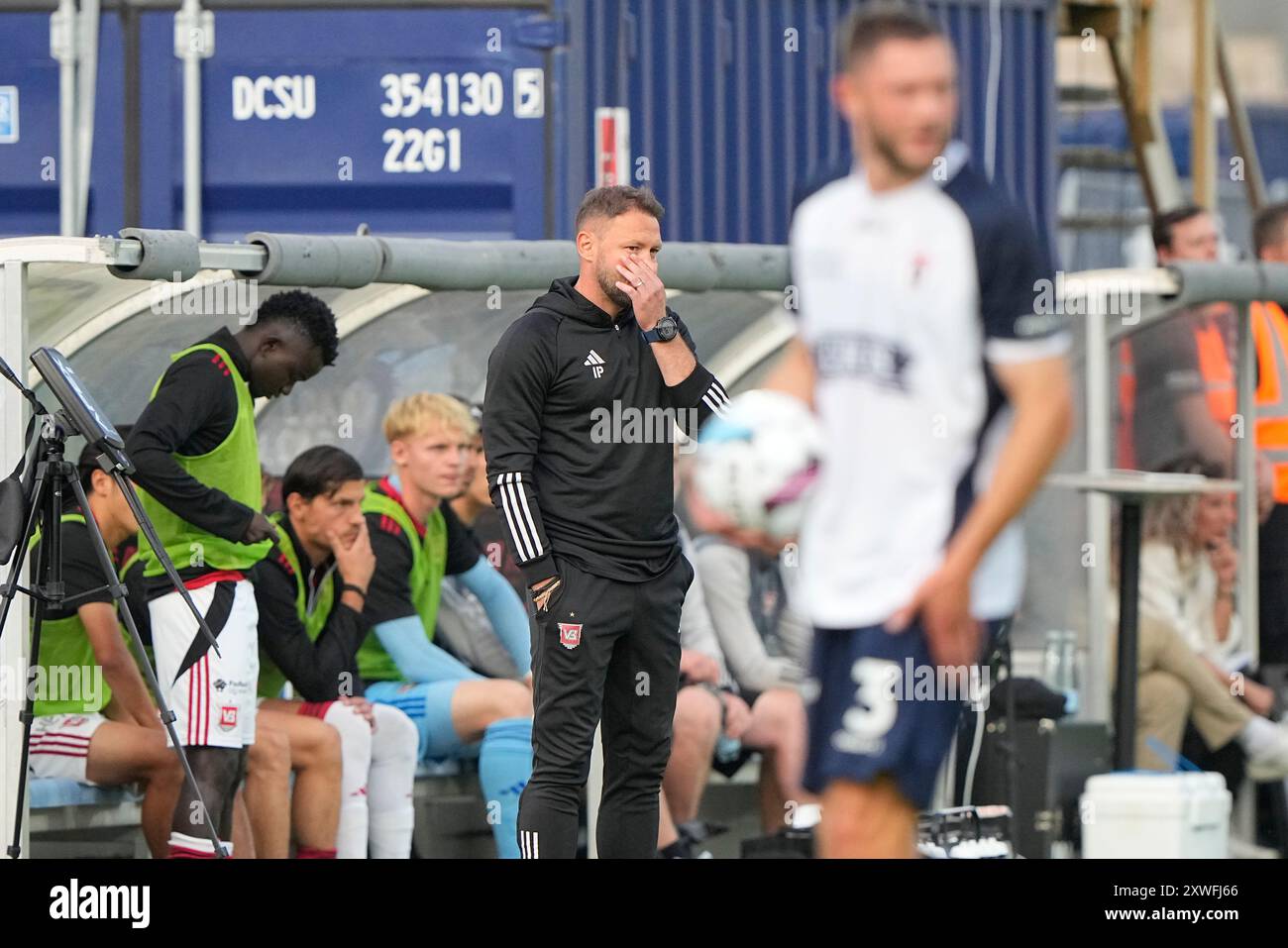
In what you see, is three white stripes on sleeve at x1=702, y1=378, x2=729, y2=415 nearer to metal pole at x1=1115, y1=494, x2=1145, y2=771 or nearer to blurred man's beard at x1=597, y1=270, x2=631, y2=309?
blurred man's beard at x1=597, y1=270, x2=631, y2=309

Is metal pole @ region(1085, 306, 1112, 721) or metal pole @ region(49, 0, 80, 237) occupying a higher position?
metal pole @ region(49, 0, 80, 237)

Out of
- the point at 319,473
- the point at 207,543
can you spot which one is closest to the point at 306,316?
the point at 319,473

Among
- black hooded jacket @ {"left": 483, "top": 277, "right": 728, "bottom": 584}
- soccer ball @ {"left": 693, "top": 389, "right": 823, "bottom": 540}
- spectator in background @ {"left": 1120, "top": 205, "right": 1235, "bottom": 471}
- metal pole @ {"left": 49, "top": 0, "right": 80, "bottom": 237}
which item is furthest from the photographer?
metal pole @ {"left": 49, "top": 0, "right": 80, "bottom": 237}

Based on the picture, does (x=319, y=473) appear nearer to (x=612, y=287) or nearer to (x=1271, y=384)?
(x=612, y=287)

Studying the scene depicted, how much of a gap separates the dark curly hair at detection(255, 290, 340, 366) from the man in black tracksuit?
3.20 feet

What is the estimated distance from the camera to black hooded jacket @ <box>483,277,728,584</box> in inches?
174

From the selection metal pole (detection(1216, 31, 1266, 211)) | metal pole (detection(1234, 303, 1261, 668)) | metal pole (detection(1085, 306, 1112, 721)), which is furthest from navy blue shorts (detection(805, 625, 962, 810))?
metal pole (detection(1216, 31, 1266, 211))

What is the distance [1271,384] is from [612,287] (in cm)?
215

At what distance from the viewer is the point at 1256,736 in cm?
567

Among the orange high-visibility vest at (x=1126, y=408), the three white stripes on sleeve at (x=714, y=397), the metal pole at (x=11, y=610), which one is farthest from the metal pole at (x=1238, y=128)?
the metal pole at (x=11, y=610)

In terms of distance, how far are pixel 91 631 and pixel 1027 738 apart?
223 centimetres
